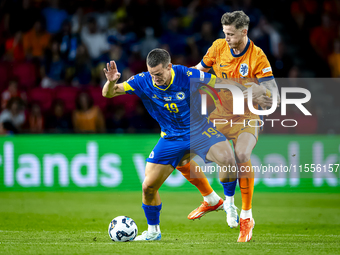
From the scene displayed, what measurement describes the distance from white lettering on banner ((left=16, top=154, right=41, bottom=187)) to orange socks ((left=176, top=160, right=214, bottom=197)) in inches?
209

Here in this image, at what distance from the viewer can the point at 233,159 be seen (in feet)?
20.0

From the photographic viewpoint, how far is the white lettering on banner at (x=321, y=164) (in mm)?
11109

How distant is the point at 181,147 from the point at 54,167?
5695 mm

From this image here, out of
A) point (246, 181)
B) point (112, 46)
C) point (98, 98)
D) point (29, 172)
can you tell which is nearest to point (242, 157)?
point (246, 181)

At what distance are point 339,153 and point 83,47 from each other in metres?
6.85

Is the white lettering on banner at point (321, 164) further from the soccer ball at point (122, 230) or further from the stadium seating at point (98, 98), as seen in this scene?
the soccer ball at point (122, 230)

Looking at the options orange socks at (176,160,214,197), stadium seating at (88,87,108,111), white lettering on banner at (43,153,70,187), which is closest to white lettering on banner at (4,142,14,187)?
white lettering on banner at (43,153,70,187)

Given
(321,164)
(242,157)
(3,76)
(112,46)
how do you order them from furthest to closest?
(112,46)
(3,76)
(321,164)
(242,157)

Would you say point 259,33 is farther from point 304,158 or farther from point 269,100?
point 269,100

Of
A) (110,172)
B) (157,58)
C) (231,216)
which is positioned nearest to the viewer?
(157,58)

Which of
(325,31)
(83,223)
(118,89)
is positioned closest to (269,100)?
(118,89)

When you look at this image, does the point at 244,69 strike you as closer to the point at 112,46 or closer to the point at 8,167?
the point at 8,167

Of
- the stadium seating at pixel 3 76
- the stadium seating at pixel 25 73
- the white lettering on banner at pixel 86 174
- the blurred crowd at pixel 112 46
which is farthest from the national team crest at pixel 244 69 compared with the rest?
the stadium seating at pixel 3 76

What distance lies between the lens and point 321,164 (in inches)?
438
